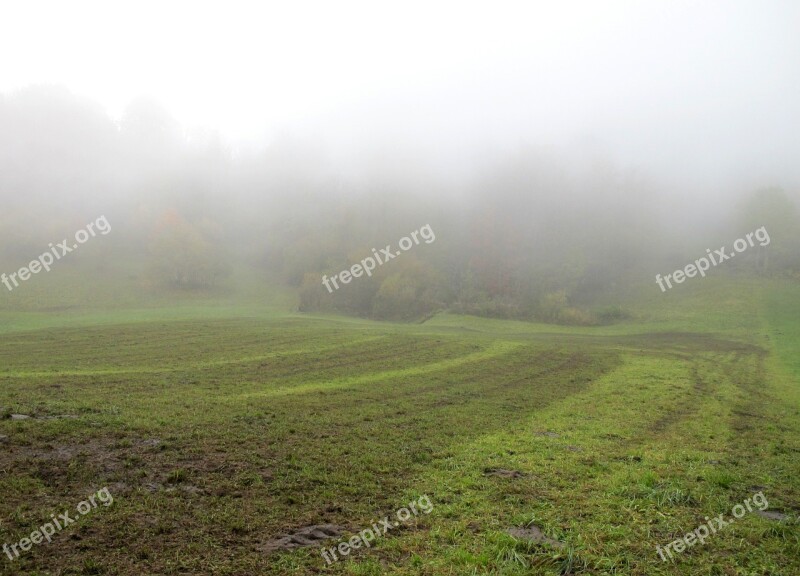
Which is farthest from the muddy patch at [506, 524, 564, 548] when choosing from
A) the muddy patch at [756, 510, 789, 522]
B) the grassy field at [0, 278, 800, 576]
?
the muddy patch at [756, 510, 789, 522]

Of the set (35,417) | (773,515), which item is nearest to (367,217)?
(35,417)

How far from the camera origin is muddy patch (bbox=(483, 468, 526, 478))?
37.7ft

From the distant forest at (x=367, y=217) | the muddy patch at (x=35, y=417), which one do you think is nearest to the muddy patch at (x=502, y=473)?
the muddy patch at (x=35, y=417)

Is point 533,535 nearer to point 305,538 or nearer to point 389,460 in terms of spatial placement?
point 305,538

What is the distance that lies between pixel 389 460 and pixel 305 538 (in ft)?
13.3

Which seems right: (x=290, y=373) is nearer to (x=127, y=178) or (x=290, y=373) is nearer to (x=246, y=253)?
(x=246, y=253)

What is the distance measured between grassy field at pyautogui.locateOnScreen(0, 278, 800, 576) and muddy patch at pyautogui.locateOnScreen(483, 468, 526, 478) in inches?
2.5

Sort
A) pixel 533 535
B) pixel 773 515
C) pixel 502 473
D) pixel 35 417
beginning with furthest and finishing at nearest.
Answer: pixel 35 417, pixel 502 473, pixel 773 515, pixel 533 535

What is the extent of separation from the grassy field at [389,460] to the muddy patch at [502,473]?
0.06 m

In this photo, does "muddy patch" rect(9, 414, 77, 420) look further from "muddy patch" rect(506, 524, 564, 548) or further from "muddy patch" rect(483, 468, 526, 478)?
"muddy patch" rect(506, 524, 564, 548)

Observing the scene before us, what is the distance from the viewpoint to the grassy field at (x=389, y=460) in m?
7.84

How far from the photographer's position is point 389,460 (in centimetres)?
1217

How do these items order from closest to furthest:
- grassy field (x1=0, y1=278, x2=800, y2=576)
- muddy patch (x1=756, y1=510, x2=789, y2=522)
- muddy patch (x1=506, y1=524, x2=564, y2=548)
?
grassy field (x1=0, y1=278, x2=800, y2=576)
muddy patch (x1=506, y1=524, x2=564, y2=548)
muddy patch (x1=756, y1=510, x2=789, y2=522)

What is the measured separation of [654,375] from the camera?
26.3m
